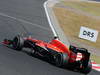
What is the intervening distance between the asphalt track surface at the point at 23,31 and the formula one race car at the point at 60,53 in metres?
0.28

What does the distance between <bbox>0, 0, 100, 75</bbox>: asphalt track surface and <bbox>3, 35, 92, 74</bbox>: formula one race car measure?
28 cm

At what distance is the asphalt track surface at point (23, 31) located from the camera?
1292 centimetres

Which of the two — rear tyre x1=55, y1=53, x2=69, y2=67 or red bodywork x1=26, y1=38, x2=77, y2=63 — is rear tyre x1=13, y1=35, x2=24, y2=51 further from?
rear tyre x1=55, y1=53, x2=69, y2=67

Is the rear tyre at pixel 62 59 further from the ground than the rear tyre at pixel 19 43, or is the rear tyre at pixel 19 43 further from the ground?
the rear tyre at pixel 19 43

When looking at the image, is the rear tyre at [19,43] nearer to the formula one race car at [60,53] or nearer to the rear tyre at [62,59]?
the formula one race car at [60,53]

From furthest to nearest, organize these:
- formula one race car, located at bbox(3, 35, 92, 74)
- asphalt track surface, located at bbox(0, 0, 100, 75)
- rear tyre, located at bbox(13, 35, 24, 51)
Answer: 1. rear tyre, located at bbox(13, 35, 24, 51)
2. formula one race car, located at bbox(3, 35, 92, 74)
3. asphalt track surface, located at bbox(0, 0, 100, 75)

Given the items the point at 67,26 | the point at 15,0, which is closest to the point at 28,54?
the point at 67,26

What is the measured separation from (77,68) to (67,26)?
44.2 feet

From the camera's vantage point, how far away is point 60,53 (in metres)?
13.8

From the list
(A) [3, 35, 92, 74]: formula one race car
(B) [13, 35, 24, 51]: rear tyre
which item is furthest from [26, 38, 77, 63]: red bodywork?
(B) [13, 35, 24, 51]: rear tyre

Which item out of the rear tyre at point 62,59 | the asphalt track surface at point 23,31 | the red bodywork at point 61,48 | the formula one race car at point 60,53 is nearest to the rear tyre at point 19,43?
the formula one race car at point 60,53

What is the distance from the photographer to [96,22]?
1261 inches

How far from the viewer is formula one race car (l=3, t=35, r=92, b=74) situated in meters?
13.7

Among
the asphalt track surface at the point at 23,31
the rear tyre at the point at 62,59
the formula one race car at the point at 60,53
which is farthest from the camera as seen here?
the formula one race car at the point at 60,53
